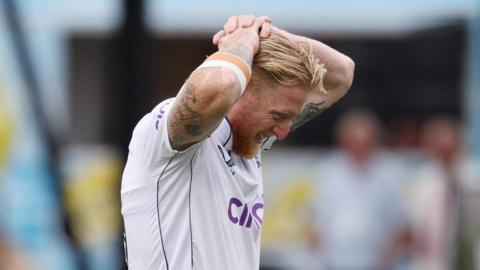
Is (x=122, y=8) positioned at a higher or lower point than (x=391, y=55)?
higher

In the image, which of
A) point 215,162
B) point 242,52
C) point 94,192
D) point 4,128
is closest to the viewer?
point 242,52

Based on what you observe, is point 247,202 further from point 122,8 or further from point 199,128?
point 122,8

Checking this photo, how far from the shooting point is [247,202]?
5281 mm

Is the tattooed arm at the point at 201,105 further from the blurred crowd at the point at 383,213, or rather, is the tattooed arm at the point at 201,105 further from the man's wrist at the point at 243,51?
the blurred crowd at the point at 383,213

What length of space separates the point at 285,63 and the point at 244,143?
0.37 meters

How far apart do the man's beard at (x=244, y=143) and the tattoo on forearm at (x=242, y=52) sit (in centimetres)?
33

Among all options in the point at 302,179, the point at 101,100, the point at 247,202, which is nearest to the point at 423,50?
the point at 302,179

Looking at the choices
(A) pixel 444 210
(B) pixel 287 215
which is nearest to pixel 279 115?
(A) pixel 444 210

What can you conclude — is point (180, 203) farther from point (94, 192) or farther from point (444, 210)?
point (94, 192)

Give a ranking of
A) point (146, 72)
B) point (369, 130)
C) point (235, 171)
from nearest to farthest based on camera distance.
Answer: point (235, 171)
point (146, 72)
point (369, 130)

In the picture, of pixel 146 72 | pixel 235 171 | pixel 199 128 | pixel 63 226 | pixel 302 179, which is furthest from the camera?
pixel 302 179

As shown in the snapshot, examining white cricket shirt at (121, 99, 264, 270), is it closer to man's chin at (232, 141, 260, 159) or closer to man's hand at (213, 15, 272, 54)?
man's chin at (232, 141, 260, 159)

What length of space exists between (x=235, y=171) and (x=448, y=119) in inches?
383

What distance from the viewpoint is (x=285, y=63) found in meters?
5.08
